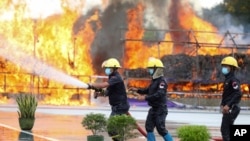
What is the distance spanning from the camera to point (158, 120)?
13.4 meters

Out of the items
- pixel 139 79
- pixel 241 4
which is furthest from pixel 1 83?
pixel 241 4

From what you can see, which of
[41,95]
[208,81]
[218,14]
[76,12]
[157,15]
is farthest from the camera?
[218,14]

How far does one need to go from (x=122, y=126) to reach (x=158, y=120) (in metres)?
0.90

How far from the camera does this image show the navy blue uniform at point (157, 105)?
13.4 m

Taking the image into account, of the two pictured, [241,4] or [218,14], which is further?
[218,14]

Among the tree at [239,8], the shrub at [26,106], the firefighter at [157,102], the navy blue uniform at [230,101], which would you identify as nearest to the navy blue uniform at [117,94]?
the firefighter at [157,102]

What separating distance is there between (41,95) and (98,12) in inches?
334

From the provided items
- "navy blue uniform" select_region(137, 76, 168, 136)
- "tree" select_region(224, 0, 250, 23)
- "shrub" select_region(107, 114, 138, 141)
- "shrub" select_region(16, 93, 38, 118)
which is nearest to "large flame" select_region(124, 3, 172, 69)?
"tree" select_region(224, 0, 250, 23)

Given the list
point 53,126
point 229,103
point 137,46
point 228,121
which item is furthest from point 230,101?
point 137,46

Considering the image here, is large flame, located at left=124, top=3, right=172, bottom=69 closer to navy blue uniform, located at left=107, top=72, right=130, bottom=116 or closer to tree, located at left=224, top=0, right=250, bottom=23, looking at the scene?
tree, located at left=224, top=0, right=250, bottom=23

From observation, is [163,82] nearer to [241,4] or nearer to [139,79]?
[139,79]

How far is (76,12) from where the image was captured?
37906mm

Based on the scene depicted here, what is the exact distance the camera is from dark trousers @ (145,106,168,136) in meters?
13.4

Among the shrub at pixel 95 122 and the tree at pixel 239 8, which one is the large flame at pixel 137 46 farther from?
the shrub at pixel 95 122
